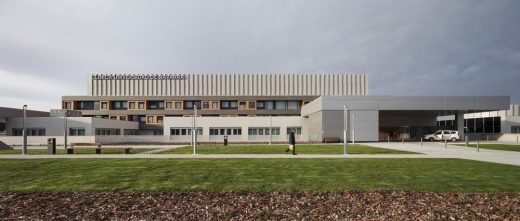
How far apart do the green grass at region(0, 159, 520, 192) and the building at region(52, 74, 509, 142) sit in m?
41.1

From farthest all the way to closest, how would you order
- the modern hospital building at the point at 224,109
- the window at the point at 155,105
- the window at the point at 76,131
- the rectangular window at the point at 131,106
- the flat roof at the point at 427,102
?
the window at the point at 155,105
the rectangular window at the point at 131,106
the modern hospital building at the point at 224,109
the window at the point at 76,131
the flat roof at the point at 427,102

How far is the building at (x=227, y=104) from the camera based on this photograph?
59.8 meters

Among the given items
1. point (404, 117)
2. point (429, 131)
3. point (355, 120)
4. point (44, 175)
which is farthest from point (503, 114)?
point (44, 175)

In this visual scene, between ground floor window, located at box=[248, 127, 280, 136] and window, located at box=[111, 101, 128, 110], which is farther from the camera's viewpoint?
window, located at box=[111, 101, 128, 110]

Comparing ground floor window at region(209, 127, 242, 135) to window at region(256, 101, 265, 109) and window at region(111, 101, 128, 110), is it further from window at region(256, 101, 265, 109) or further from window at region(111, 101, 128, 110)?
window at region(111, 101, 128, 110)

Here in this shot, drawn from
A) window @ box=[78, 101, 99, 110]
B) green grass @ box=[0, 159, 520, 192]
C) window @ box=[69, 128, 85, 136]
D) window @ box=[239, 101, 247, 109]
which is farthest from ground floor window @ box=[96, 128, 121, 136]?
green grass @ box=[0, 159, 520, 192]

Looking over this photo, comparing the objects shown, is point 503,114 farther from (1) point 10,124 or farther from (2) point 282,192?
(1) point 10,124

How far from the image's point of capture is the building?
59.8 meters

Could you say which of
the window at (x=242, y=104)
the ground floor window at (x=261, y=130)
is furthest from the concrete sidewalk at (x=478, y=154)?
the window at (x=242, y=104)

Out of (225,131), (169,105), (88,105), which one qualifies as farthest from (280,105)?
(88,105)

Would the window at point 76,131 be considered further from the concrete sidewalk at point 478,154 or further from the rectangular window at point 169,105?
the concrete sidewalk at point 478,154

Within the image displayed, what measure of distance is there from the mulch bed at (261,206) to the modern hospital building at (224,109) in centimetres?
4234

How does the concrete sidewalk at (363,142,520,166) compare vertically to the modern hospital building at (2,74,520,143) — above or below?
below

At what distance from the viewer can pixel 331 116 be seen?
4659cm
